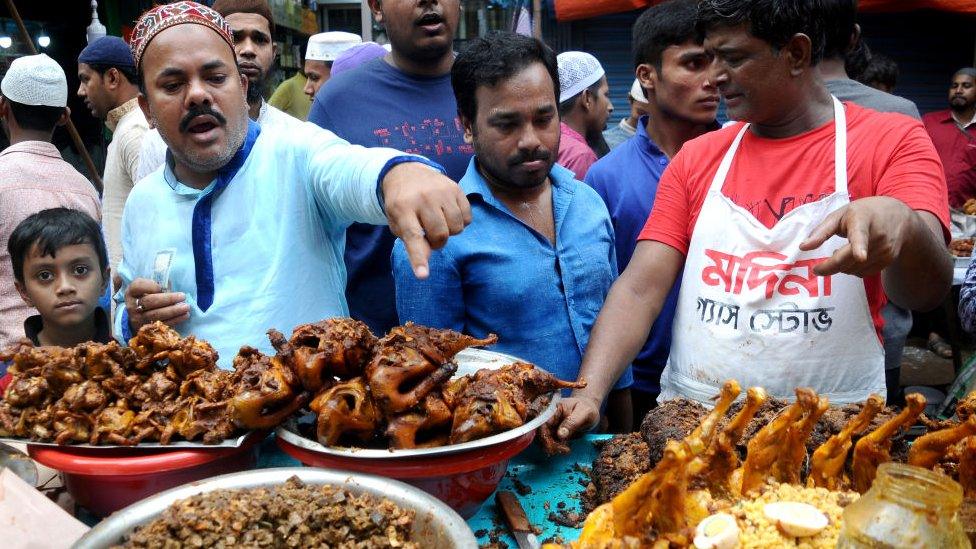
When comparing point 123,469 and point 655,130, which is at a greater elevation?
point 655,130

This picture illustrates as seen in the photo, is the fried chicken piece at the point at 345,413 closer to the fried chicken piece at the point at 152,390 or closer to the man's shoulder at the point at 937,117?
the fried chicken piece at the point at 152,390

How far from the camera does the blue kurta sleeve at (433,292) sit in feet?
7.49

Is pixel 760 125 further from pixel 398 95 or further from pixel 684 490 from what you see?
pixel 398 95

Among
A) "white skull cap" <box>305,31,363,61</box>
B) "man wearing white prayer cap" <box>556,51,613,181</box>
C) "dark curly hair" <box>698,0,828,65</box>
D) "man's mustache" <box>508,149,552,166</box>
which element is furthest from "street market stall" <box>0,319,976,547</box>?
"white skull cap" <box>305,31,363,61</box>

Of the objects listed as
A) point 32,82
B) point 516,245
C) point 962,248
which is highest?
point 32,82

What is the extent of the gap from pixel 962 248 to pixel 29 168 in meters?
6.49

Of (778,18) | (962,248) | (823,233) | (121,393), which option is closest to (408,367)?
(121,393)

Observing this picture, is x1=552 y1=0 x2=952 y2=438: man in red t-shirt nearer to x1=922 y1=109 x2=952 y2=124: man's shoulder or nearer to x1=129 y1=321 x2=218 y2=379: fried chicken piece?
x1=129 y1=321 x2=218 y2=379: fried chicken piece

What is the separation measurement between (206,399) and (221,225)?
2.66ft

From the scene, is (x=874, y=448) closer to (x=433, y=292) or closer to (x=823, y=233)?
(x=823, y=233)

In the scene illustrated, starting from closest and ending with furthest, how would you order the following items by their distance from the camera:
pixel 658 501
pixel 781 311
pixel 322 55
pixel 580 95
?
pixel 658 501 < pixel 781 311 < pixel 580 95 < pixel 322 55

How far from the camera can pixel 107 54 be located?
14.5ft

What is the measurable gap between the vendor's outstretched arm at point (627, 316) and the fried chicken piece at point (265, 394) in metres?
0.77

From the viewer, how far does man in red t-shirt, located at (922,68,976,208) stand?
705 centimetres
